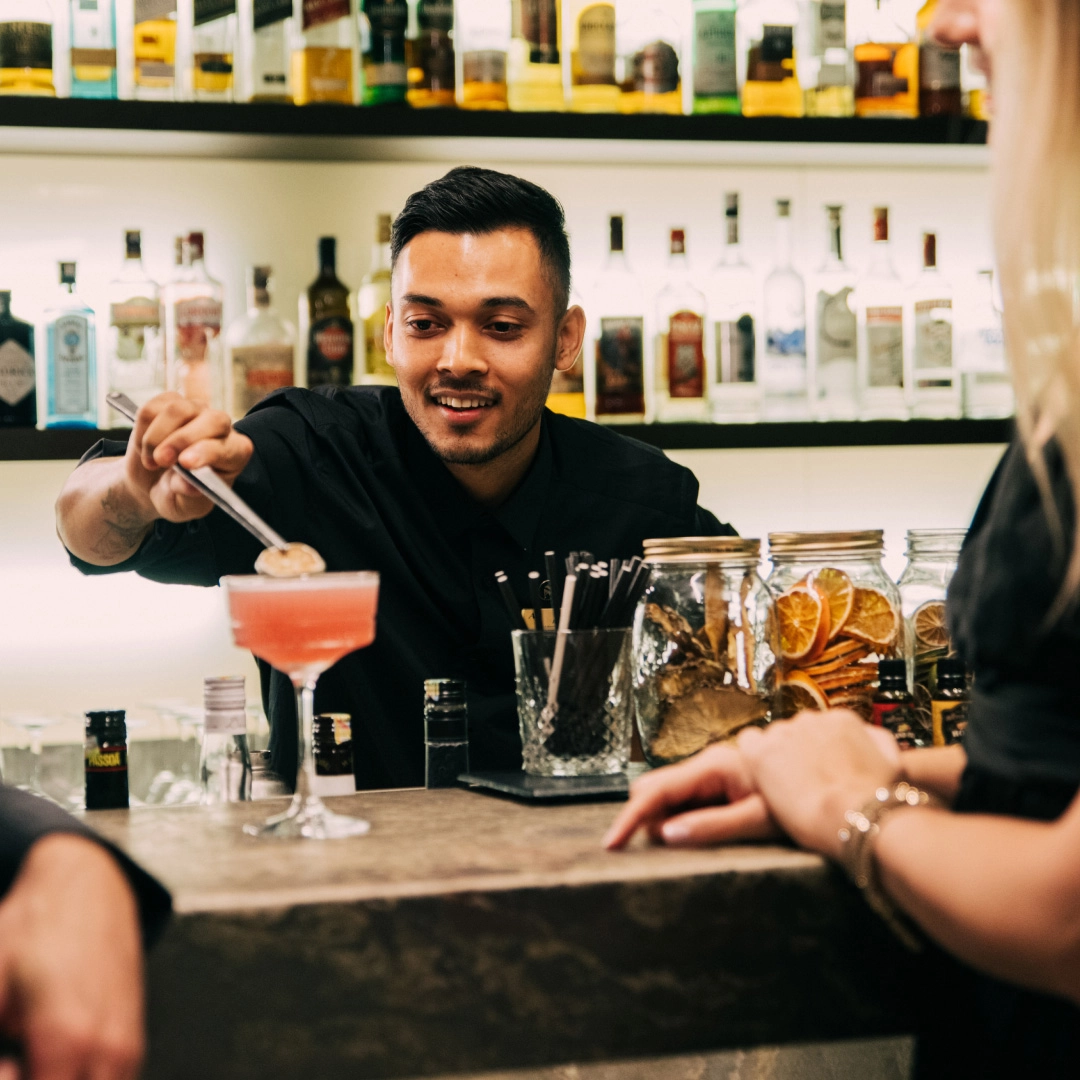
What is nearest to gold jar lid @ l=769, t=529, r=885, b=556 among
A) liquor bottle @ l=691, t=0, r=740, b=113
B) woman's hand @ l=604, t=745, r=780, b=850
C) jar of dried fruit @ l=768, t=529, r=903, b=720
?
jar of dried fruit @ l=768, t=529, r=903, b=720

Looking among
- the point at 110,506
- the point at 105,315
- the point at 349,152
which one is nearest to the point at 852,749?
the point at 110,506

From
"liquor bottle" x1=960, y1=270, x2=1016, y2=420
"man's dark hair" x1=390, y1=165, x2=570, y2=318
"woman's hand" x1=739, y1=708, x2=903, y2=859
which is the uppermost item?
"man's dark hair" x1=390, y1=165, x2=570, y2=318

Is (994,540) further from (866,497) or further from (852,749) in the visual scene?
(866,497)

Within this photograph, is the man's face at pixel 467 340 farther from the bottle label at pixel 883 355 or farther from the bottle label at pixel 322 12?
the bottle label at pixel 883 355

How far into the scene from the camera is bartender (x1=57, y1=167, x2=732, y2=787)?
1726mm

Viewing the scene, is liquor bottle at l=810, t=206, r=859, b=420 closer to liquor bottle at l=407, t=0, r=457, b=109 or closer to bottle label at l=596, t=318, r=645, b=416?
bottle label at l=596, t=318, r=645, b=416

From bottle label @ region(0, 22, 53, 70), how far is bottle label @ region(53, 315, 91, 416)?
1.20ft

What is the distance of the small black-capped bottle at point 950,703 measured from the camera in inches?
47.8

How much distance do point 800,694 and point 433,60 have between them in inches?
49.3

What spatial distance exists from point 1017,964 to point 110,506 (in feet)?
3.81

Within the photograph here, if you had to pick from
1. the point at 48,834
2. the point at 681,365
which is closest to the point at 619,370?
the point at 681,365

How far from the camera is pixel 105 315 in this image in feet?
7.29


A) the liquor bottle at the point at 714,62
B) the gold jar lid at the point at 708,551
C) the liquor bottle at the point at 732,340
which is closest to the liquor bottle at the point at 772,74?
the liquor bottle at the point at 714,62

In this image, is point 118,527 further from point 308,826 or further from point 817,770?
point 817,770
